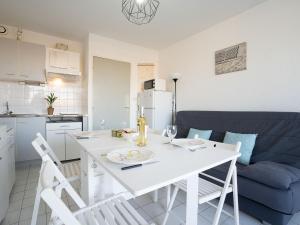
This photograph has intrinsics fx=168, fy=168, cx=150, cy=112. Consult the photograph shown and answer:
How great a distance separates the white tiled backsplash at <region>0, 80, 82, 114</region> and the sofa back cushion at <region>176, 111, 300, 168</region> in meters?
2.84

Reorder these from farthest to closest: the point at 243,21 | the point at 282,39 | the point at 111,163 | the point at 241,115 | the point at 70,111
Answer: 1. the point at 70,111
2. the point at 243,21
3. the point at 241,115
4. the point at 282,39
5. the point at 111,163

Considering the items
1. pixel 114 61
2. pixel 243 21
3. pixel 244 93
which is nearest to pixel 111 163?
pixel 244 93

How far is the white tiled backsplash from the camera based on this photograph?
307cm

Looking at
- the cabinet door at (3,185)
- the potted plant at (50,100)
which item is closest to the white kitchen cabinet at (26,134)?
the potted plant at (50,100)

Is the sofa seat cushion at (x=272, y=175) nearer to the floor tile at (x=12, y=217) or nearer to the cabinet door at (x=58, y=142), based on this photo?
the floor tile at (x=12, y=217)

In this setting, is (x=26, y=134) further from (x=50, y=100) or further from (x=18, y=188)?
(x=18, y=188)

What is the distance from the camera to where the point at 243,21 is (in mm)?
2518

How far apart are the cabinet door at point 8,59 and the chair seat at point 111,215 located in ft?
9.59

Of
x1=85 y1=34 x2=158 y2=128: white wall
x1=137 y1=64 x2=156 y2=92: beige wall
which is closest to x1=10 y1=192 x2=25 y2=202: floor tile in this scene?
x1=85 y1=34 x2=158 y2=128: white wall

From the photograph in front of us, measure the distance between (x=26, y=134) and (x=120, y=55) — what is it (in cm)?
232

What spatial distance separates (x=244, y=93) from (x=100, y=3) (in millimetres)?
2453

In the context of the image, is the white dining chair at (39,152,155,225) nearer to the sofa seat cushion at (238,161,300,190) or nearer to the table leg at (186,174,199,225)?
the table leg at (186,174,199,225)

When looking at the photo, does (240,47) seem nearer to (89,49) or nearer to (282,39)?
(282,39)

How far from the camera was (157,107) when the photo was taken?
347 centimetres
